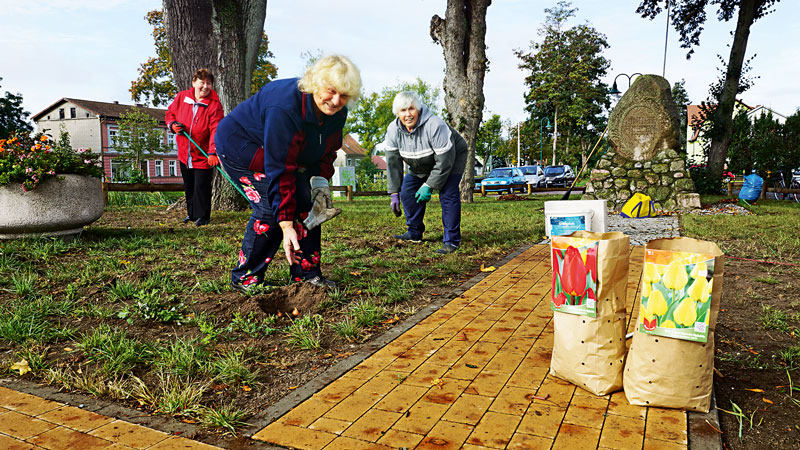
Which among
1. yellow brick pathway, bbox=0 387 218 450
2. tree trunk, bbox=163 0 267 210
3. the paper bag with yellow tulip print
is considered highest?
tree trunk, bbox=163 0 267 210

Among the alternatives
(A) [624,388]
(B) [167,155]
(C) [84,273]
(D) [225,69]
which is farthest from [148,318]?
(B) [167,155]

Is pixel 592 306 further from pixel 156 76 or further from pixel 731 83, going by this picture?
pixel 156 76

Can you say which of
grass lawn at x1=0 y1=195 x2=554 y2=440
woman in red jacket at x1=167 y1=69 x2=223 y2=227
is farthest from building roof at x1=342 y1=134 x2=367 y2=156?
grass lawn at x1=0 y1=195 x2=554 y2=440

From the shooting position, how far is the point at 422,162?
19.0 feet

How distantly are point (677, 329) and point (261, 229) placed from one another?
8.52ft

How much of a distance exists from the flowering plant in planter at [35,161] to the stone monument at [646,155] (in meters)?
9.77

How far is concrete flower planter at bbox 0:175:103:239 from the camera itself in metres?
5.12

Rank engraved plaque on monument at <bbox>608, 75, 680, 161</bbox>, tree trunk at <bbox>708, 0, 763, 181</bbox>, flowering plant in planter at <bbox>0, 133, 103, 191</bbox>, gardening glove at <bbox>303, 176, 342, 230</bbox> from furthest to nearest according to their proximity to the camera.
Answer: tree trunk at <bbox>708, 0, 763, 181</bbox>, engraved plaque on monument at <bbox>608, 75, 680, 161</bbox>, flowering plant in planter at <bbox>0, 133, 103, 191</bbox>, gardening glove at <bbox>303, 176, 342, 230</bbox>

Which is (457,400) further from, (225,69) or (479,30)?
(479,30)

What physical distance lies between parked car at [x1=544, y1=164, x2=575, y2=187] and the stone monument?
2178 centimetres

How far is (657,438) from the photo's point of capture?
1867mm

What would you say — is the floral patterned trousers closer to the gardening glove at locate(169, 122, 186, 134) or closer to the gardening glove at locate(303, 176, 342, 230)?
the gardening glove at locate(303, 176, 342, 230)

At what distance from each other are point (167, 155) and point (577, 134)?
1621 inches

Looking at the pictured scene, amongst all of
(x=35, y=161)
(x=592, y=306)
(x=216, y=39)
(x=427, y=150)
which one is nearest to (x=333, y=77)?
(x=592, y=306)
